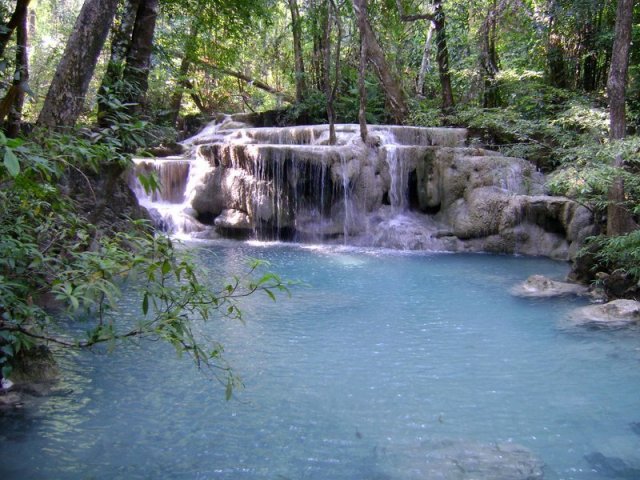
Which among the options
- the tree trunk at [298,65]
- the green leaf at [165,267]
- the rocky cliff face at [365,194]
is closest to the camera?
the green leaf at [165,267]

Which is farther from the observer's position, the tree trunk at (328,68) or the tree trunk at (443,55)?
the tree trunk at (443,55)

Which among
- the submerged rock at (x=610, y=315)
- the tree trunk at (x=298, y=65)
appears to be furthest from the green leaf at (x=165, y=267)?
the tree trunk at (x=298, y=65)

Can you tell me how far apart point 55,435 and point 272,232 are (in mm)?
8881

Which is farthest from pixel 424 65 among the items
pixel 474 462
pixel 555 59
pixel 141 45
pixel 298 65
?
pixel 474 462

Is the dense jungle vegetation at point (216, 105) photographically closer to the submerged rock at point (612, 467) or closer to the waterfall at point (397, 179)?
the waterfall at point (397, 179)

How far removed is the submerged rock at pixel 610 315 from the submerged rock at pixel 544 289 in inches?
34.5

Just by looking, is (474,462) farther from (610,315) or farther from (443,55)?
(443,55)

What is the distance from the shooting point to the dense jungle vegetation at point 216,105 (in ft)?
7.69

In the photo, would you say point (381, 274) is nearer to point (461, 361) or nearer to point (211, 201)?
point (461, 361)

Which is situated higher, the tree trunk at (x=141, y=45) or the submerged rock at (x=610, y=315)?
the tree trunk at (x=141, y=45)

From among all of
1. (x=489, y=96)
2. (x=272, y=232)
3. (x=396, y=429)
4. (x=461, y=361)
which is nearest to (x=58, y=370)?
(x=396, y=429)

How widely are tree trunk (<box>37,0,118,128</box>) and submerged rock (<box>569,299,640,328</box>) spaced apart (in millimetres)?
5514

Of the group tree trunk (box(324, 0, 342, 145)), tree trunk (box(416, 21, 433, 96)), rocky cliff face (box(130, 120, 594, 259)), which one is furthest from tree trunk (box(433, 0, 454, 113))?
rocky cliff face (box(130, 120, 594, 259))

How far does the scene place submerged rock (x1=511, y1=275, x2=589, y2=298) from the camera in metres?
7.40
